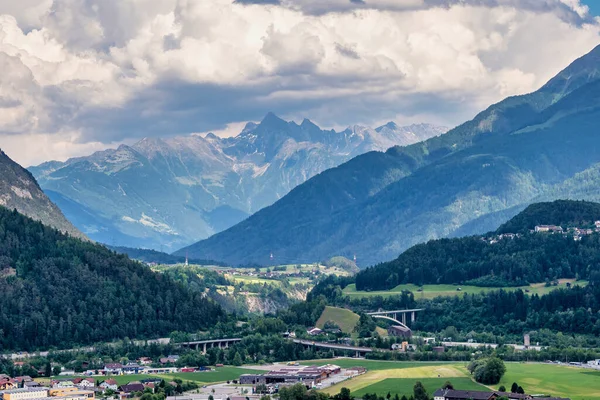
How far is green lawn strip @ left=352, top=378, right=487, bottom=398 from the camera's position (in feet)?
506

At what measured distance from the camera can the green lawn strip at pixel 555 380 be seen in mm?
153250

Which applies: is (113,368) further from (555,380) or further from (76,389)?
(555,380)

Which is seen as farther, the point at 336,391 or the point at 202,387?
the point at 202,387

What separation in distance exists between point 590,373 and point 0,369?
7347 cm

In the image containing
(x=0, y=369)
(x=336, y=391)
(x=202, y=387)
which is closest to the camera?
(x=336, y=391)

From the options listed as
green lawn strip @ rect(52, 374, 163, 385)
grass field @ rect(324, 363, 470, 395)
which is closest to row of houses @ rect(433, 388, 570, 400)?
grass field @ rect(324, 363, 470, 395)

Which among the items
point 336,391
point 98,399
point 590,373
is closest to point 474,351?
point 590,373

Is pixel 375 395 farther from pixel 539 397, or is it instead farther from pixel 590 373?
pixel 590 373

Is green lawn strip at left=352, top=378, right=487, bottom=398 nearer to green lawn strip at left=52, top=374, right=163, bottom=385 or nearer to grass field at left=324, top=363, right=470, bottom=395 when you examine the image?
grass field at left=324, top=363, right=470, bottom=395

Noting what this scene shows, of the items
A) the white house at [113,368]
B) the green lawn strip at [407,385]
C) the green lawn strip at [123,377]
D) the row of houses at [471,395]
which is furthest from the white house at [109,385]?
the row of houses at [471,395]

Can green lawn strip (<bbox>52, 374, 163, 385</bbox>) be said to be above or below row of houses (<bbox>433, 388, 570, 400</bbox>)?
above

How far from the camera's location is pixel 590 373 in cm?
17025

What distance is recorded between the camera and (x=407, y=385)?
16088cm

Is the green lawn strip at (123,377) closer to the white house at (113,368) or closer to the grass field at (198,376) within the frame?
the grass field at (198,376)
